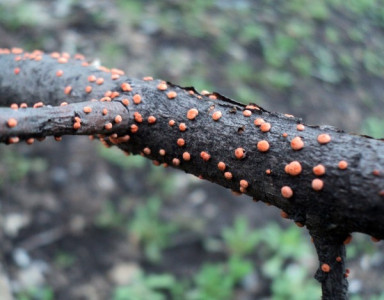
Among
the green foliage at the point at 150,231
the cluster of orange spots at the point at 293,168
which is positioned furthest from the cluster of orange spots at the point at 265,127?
the green foliage at the point at 150,231

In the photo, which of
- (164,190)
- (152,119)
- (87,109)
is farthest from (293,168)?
(164,190)

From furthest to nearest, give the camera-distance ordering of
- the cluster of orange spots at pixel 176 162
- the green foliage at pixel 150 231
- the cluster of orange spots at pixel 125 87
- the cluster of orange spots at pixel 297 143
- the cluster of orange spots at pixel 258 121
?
the green foliage at pixel 150 231 → the cluster of orange spots at pixel 125 87 → the cluster of orange spots at pixel 176 162 → the cluster of orange spots at pixel 258 121 → the cluster of orange spots at pixel 297 143

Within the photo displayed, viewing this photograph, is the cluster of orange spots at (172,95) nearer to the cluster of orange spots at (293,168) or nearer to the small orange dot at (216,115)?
the small orange dot at (216,115)

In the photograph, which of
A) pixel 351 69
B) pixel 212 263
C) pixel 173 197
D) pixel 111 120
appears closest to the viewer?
pixel 111 120

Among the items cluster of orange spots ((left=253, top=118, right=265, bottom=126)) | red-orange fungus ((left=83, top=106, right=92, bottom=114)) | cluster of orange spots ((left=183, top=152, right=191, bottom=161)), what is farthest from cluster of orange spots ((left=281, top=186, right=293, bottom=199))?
red-orange fungus ((left=83, top=106, right=92, bottom=114))

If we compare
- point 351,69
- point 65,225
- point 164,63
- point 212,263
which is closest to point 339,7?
point 351,69

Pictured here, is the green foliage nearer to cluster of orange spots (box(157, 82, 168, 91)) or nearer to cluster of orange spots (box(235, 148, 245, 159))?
cluster of orange spots (box(157, 82, 168, 91))

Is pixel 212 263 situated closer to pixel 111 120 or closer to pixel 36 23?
pixel 111 120
